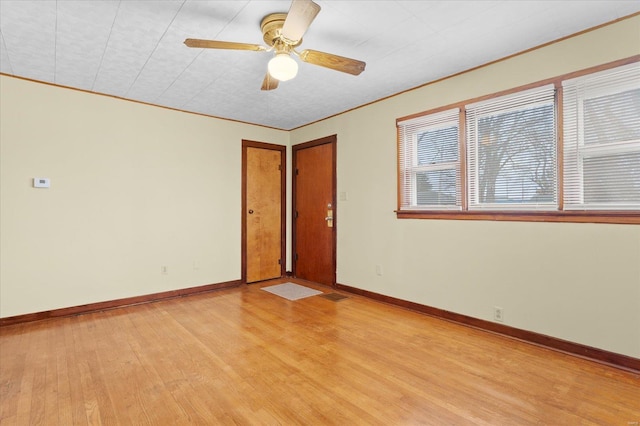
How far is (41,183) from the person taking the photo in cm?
336

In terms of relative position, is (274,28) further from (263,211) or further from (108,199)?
(263,211)

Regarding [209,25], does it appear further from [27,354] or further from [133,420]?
[27,354]

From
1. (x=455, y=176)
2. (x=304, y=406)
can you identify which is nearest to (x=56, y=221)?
(x=304, y=406)

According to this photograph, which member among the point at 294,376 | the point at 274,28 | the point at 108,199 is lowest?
the point at 294,376

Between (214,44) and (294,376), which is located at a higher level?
(214,44)

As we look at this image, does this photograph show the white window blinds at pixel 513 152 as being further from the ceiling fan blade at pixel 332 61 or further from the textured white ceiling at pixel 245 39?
the ceiling fan blade at pixel 332 61

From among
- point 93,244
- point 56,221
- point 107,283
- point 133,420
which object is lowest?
point 133,420

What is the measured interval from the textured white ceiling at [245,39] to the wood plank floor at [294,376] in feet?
8.27

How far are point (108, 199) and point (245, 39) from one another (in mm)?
2581

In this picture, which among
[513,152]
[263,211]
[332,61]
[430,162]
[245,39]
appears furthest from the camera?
[263,211]

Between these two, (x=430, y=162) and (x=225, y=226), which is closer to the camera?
(x=430, y=162)

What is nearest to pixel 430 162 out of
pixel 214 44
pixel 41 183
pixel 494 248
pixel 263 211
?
pixel 494 248

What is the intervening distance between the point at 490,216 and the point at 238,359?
256cm

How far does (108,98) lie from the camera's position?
3.77 metres
